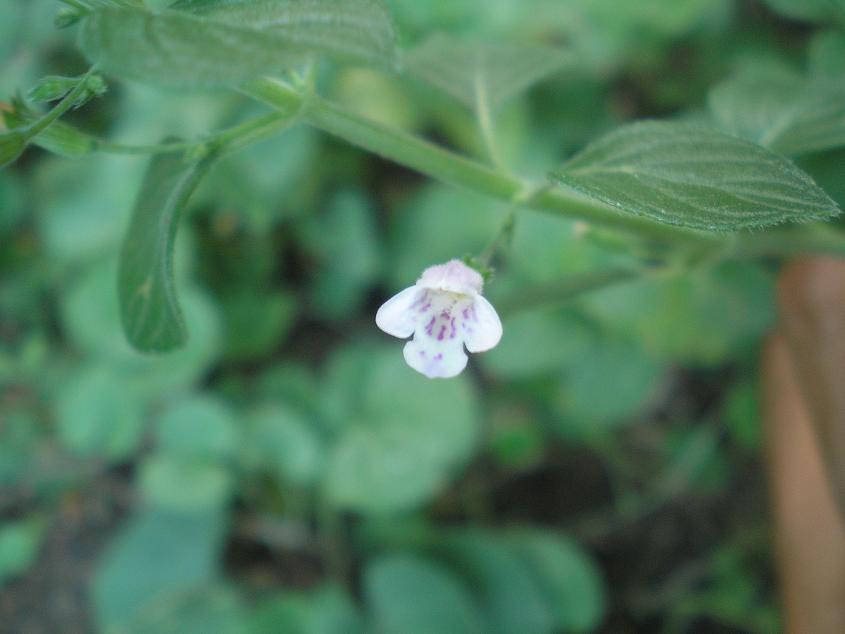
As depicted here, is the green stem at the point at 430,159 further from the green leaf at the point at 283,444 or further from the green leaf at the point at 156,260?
the green leaf at the point at 283,444

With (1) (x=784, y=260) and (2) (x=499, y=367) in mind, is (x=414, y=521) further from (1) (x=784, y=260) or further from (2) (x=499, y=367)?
(1) (x=784, y=260)

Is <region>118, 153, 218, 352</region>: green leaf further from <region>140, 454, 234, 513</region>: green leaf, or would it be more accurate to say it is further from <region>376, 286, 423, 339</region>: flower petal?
<region>140, 454, 234, 513</region>: green leaf

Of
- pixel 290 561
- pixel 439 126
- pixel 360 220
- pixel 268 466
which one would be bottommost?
pixel 290 561

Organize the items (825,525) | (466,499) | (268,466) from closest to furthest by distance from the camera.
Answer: (825,525), (268,466), (466,499)

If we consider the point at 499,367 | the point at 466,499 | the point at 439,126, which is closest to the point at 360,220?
the point at 439,126

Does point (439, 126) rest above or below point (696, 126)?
above

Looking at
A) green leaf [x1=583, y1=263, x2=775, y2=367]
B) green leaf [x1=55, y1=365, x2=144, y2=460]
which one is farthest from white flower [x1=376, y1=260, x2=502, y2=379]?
green leaf [x1=55, y1=365, x2=144, y2=460]
